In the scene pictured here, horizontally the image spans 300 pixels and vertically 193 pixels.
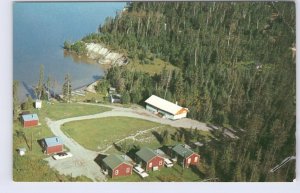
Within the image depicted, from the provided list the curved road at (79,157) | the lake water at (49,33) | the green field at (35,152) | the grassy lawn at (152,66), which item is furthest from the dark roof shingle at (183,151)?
the lake water at (49,33)

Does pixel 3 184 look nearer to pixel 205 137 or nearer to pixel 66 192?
pixel 66 192

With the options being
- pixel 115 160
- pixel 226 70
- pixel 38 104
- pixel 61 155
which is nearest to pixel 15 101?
pixel 38 104

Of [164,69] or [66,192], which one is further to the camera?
[164,69]

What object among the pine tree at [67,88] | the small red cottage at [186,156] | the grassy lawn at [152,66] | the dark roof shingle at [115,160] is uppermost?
the grassy lawn at [152,66]

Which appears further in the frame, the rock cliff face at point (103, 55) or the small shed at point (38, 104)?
the rock cliff face at point (103, 55)

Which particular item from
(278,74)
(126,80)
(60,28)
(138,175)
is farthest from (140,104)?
(278,74)

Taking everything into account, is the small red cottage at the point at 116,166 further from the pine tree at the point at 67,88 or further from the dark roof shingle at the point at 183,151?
the pine tree at the point at 67,88

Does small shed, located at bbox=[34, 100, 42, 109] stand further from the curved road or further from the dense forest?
the dense forest
